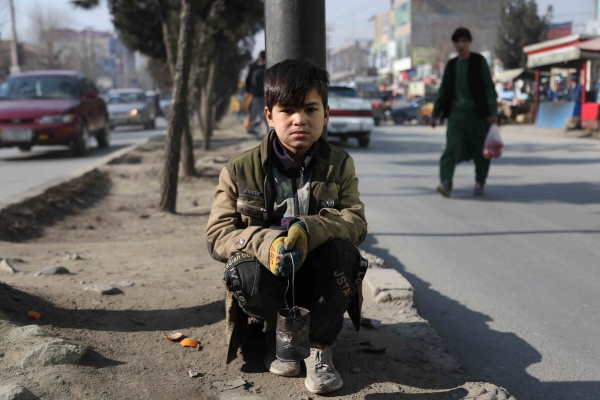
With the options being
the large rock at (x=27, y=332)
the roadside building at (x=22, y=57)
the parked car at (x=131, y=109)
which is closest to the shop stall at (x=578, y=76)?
the parked car at (x=131, y=109)

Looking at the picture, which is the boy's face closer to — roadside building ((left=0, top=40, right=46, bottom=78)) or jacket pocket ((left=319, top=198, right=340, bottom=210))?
jacket pocket ((left=319, top=198, right=340, bottom=210))

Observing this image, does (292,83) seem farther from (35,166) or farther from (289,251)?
(35,166)

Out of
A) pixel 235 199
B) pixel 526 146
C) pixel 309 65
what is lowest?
pixel 526 146

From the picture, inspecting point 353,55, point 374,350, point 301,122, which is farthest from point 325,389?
point 353,55

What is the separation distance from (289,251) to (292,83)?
0.68 meters

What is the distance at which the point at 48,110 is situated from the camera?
13.8 metres

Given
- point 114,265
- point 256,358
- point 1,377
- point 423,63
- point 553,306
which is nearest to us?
point 1,377

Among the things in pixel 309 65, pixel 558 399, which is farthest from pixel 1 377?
pixel 558 399

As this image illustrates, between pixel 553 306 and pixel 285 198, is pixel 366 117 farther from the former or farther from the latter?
pixel 285 198

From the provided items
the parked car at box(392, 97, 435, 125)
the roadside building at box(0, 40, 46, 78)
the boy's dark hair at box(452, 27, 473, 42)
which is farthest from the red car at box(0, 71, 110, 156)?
the roadside building at box(0, 40, 46, 78)

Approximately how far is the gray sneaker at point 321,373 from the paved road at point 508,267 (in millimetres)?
822

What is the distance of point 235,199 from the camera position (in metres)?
2.76

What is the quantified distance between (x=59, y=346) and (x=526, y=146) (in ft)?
52.9

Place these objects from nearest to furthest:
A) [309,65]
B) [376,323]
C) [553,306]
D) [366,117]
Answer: [309,65] → [376,323] → [553,306] → [366,117]
